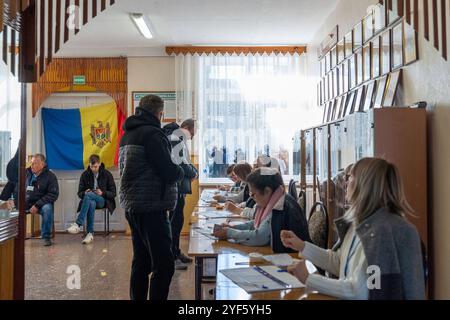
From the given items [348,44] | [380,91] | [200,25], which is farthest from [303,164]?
[200,25]

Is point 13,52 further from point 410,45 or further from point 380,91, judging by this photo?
point 380,91

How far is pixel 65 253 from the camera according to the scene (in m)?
6.21

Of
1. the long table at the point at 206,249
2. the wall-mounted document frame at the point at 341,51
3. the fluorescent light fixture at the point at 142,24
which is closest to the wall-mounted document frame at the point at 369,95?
the wall-mounted document frame at the point at 341,51

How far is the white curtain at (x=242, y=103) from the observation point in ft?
25.1

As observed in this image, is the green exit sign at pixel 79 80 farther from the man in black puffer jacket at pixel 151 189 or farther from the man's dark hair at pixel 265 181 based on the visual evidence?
the man's dark hair at pixel 265 181

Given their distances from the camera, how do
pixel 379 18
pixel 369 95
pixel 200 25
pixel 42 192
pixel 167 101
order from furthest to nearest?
pixel 167 101 → pixel 42 192 → pixel 200 25 → pixel 369 95 → pixel 379 18

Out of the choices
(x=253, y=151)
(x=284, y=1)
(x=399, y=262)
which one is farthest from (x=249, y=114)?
(x=399, y=262)

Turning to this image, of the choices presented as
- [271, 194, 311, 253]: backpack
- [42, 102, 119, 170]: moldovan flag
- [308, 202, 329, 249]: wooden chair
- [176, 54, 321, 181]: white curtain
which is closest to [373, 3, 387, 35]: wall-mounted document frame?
[308, 202, 329, 249]: wooden chair

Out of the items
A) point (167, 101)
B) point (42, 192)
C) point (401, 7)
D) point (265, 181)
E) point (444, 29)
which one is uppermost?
point (167, 101)

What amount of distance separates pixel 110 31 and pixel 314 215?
16.3 ft

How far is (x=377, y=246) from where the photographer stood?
66.2 inches

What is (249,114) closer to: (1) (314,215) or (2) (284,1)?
(2) (284,1)

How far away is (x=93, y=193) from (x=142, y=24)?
2.76 meters
